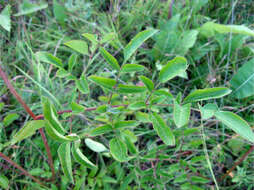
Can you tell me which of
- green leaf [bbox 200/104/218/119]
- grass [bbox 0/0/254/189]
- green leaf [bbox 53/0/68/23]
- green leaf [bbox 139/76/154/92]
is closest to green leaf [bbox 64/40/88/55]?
green leaf [bbox 139/76/154/92]

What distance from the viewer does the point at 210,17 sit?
1.71 m

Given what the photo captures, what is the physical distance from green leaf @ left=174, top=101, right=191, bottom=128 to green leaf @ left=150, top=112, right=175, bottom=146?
0.21 ft

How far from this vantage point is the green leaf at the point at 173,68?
0.74 metres

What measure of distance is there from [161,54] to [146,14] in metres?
0.30

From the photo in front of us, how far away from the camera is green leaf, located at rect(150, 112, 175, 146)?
2.48 feet

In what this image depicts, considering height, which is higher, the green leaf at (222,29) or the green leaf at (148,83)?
the green leaf at (222,29)

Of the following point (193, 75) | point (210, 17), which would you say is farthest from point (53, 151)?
point (210, 17)

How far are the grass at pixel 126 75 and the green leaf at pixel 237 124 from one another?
453 millimetres

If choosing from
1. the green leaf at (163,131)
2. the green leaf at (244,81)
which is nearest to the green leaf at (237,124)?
the green leaf at (163,131)

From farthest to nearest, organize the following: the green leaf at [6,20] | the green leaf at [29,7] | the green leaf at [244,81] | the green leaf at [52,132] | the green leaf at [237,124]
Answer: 1. the green leaf at [29,7]
2. the green leaf at [244,81]
3. the green leaf at [6,20]
4. the green leaf at [237,124]
5. the green leaf at [52,132]

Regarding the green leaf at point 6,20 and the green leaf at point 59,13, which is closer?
the green leaf at point 6,20

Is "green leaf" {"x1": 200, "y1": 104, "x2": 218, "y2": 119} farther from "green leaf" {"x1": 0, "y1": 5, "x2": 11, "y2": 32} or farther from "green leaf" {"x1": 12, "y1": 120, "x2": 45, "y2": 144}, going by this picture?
"green leaf" {"x1": 0, "y1": 5, "x2": 11, "y2": 32}

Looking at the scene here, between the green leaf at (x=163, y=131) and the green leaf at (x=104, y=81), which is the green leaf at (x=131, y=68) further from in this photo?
the green leaf at (x=163, y=131)

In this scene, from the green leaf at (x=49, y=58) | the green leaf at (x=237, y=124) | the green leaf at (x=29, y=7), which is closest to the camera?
the green leaf at (x=237, y=124)
